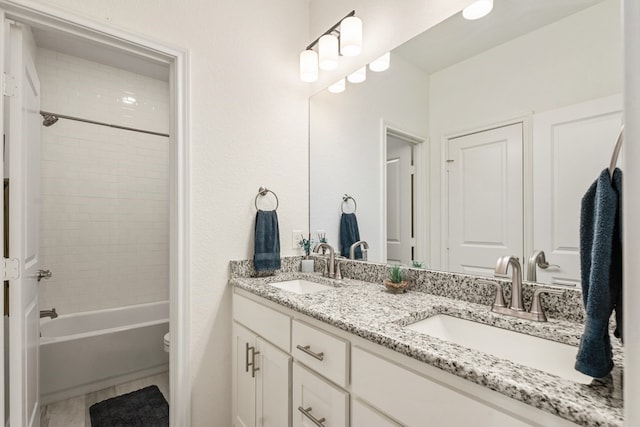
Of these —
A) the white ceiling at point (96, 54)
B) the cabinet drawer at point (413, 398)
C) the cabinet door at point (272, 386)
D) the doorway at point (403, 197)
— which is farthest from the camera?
the white ceiling at point (96, 54)

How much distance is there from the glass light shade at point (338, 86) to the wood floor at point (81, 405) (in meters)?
2.31

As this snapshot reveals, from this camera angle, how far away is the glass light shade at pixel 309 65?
188cm

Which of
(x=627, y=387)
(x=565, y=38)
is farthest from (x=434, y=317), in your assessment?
(x=565, y=38)

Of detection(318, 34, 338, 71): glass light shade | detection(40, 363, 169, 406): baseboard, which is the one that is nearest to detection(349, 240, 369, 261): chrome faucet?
detection(318, 34, 338, 71): glass light shade

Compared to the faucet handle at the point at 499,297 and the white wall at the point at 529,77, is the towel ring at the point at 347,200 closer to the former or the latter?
the white wall at the point at 529,77

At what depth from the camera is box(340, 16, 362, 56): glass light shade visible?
63.8 inches

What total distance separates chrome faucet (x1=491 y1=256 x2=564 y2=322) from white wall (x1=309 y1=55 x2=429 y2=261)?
2.19ft

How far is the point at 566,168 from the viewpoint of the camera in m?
1.00

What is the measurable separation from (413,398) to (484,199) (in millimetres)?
798

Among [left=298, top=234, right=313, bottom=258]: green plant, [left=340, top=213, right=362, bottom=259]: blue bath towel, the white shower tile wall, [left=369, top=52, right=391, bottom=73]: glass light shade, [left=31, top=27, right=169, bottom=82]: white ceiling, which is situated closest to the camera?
[left=369, top=52, right=391, bottom=73]: glass light shade

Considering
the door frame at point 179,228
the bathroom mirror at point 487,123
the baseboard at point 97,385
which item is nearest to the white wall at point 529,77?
the bathroom mirror at point 487,123

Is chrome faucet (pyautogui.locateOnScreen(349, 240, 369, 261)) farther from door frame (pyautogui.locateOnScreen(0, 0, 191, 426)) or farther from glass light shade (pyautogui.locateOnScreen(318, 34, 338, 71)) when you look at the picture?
glass light shade (pyautogui.locateOnScreen(318, 34, 338, 71))

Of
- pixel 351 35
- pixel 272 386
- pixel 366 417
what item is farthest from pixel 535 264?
pixel 351 35

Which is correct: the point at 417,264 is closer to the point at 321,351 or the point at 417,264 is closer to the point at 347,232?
the point at 347,232
